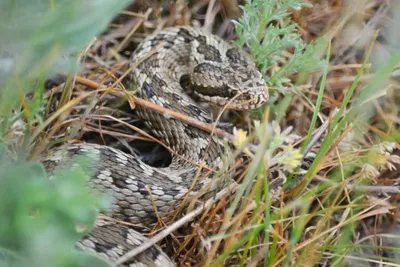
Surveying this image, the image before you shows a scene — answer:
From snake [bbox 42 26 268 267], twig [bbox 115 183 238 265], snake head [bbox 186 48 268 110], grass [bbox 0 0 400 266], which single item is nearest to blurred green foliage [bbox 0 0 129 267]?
grass [bbox 0 0 400 266]

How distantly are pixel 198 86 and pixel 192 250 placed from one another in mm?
1529

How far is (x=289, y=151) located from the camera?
9.29 ft

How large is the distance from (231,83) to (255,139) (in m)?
0.48

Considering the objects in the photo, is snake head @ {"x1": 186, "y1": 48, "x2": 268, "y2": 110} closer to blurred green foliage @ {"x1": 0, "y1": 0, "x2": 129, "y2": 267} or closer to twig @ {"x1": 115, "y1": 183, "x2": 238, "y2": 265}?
twig @ {"x1": 115, "y1": 183, "x2": 238, "y2": 265}

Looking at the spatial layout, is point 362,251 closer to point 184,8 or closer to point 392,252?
point 392,252

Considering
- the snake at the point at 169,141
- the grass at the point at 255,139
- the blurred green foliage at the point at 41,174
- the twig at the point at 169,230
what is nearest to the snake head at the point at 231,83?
the snake at the point at 169,141

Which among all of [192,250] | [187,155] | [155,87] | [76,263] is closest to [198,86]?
[155,87]

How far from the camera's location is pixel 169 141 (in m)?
4.30

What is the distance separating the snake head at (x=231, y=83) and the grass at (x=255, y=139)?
132mm

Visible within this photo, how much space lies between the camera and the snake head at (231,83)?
416 cm

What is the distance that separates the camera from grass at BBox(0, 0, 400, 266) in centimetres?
235

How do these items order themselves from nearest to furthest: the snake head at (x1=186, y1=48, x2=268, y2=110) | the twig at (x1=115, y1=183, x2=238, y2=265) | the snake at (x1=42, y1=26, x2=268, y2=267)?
1. the twig at (x1=115, y1=183, x2=238, y2=265)
2. the snake at (x1=42, y1=26, x2=268, y2=267)
3. the snake head at (x1=186, y1=48, x2=268, y2=110)

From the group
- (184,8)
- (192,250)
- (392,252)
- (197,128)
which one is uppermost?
(184,8)

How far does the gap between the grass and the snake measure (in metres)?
0.14
